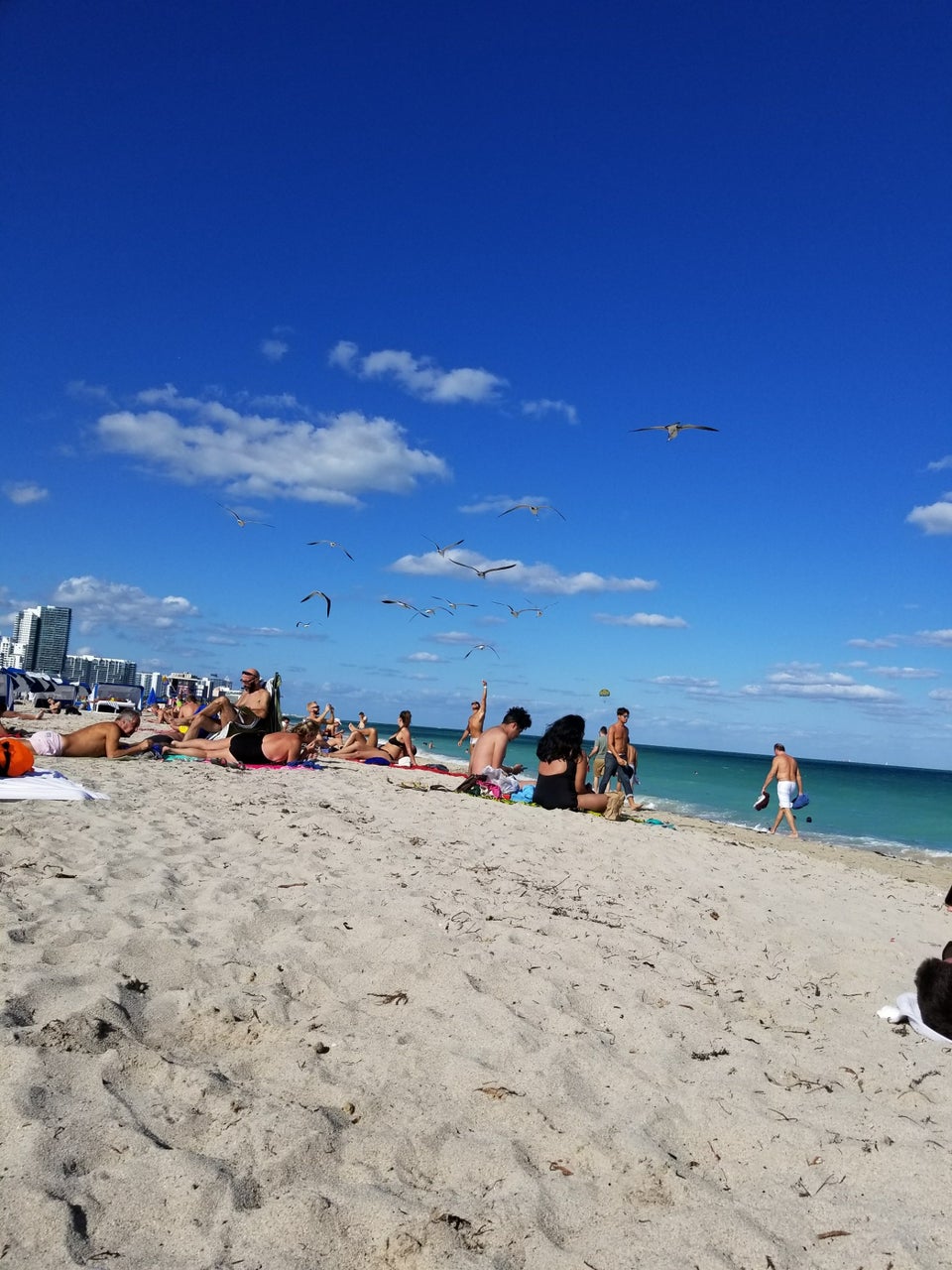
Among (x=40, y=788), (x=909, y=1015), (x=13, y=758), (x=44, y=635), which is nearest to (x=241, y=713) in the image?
(x=13, y=758)

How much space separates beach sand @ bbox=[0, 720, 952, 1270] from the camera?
180 cm

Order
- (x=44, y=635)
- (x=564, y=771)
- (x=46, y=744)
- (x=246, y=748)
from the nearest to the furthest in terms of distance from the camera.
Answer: (x=46, y=744), (x=564, y=771), (x=246, y=748), (x=44, y=635)

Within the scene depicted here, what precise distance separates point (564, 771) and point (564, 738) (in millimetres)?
411

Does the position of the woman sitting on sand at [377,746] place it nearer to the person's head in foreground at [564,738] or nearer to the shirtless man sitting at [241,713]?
the shirtless man sitting at [241,713]

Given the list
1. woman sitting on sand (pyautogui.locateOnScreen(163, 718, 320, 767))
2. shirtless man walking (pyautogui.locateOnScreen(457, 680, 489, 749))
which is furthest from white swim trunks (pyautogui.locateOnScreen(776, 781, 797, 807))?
woman sitting on sand (pyautogui.locateOnScreen(163, 718, 320, 767))

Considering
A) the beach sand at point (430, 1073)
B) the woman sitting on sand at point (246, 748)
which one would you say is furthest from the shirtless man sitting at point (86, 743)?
the beach sand at point (430, 1073)

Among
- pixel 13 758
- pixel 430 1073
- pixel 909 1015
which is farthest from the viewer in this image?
pixel 13 758

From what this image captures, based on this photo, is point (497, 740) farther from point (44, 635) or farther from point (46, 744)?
point (44, 635)

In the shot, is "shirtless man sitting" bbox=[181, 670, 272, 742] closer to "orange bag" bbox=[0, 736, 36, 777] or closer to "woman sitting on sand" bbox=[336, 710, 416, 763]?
"woman sitting on sand" bbox=[336, 710, 416, 763]

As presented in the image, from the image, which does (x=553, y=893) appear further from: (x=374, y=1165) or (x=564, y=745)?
(x=564, y=745)

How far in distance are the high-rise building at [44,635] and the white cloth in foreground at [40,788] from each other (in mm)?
84350

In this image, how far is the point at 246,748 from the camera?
372 inches

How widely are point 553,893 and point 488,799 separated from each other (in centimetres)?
370

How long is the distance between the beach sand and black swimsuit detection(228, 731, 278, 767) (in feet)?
15.3
